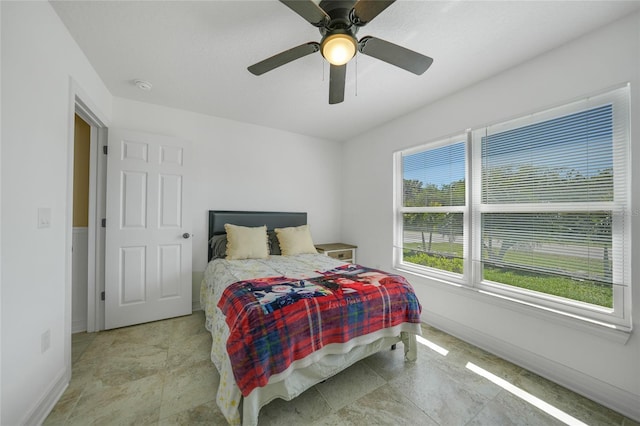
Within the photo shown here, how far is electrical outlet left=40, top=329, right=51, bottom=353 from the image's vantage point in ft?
4.65

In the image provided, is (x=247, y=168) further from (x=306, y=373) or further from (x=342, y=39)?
A: (x=306, y=373)

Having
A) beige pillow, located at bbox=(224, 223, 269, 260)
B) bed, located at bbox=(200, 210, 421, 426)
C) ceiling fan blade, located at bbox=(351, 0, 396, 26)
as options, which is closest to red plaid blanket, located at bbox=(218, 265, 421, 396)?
bed, located at bbox=(200, 210, 421, 426)

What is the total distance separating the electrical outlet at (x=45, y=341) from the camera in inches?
55.8

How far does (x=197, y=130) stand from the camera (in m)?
3.10

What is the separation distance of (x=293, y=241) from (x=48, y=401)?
2293 mm

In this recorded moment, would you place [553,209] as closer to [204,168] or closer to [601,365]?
[601,365]

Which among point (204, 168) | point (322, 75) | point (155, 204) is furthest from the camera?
point (204, 168)

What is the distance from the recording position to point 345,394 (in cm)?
162

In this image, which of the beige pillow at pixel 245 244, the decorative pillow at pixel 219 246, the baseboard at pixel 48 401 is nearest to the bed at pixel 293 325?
the beige pillow at pixel 245 244

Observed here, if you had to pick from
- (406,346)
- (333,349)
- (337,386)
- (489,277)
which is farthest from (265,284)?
(489,277)

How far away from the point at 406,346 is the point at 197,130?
340 cm

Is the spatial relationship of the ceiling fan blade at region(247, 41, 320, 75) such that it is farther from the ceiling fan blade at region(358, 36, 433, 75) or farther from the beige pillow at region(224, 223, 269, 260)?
the beige pillow at region(224, 223, 269, 260)

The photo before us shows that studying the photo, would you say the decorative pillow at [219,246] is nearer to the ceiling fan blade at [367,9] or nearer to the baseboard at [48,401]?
the baseboard at [48,401]

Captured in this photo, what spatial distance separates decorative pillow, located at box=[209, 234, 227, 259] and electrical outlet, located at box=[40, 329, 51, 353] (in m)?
1.51
